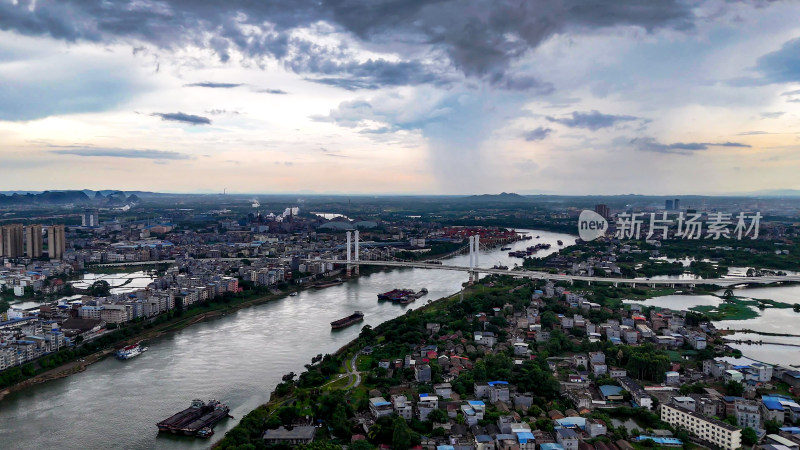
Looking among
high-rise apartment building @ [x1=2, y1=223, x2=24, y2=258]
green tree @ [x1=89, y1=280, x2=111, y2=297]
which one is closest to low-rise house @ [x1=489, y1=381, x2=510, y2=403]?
green tree @ [x1=89, y1=280, x2=111, y2=297]

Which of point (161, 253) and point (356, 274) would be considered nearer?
point (356, 274)

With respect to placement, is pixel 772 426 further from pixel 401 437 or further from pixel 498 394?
pixel 401 437

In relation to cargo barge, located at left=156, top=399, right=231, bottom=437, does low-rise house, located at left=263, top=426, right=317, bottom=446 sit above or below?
above

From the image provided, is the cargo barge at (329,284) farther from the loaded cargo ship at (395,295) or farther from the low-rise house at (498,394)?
the low-rise house at (498,394)

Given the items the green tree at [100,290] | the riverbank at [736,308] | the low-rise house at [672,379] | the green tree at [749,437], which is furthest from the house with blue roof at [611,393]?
the green tree at [100,290]

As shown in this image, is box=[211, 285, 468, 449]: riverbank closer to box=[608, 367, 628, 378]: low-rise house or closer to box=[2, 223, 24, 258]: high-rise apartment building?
box=[608, 367, 628, 378]: low-rise house

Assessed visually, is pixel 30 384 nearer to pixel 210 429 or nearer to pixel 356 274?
pixel 210 429

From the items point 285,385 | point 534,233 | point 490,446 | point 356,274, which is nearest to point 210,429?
point 285,385

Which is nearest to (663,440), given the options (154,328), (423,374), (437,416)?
(437,416)
